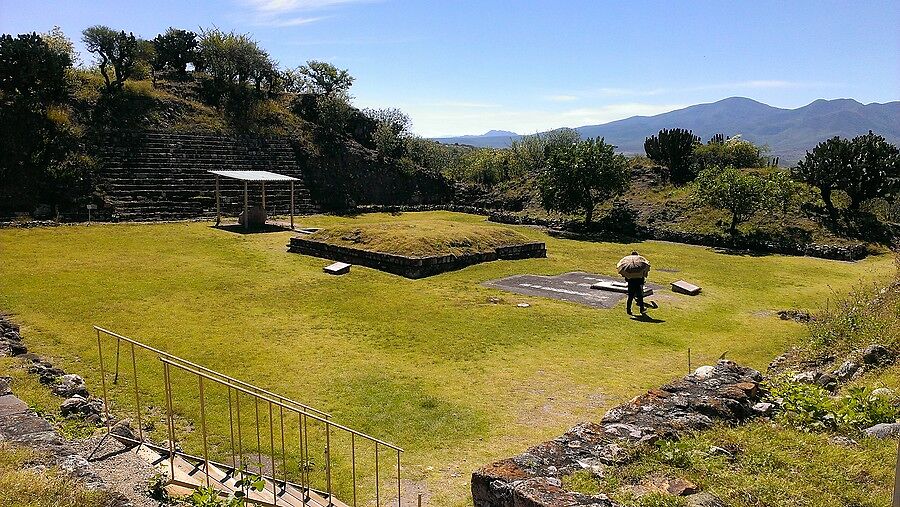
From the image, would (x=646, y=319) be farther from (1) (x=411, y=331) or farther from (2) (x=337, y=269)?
(2) (x=337, y=269)

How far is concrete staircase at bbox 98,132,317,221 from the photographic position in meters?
24.6

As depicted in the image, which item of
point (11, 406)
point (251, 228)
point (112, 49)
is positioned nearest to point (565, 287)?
point (11, 406)

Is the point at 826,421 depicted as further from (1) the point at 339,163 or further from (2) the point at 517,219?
(1) the point at 339,163

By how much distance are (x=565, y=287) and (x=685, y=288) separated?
2.90m

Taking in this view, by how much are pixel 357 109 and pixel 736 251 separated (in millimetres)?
25513

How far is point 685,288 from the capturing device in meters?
14.0

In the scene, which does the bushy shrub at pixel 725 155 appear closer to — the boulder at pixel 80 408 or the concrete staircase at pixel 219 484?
the concrete staircase at pixel 219 484

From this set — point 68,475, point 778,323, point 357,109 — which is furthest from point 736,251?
point 357,109

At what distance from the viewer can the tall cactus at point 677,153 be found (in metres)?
29.6

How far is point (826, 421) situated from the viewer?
489 cm

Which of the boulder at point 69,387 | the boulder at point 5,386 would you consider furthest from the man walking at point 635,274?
the boulder at point 5,386

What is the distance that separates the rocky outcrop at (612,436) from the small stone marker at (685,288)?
794 centimetres

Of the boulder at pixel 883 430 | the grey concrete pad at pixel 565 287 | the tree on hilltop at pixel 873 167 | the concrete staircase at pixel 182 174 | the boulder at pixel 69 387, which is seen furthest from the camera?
the concrete staircase at pixel 182 174

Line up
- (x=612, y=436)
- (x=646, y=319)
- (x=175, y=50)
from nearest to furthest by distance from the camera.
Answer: (x=612, y=436) < (x=646, y=319) < (x=175, y=50)
